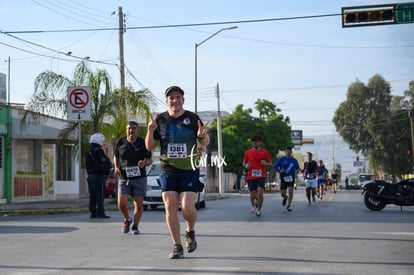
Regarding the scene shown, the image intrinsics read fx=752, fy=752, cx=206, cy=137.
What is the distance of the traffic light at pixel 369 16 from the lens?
22250 millimetres

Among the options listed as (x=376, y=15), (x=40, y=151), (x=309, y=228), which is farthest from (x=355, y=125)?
(x=309, y=228)

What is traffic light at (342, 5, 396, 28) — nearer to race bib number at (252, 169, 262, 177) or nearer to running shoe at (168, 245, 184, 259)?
race bib number at (252, 169, 262, 177)

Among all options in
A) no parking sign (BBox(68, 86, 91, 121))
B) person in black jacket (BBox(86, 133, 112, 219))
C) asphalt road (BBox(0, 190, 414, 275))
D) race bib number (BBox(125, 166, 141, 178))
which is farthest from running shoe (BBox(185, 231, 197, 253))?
no parking sign (BBox(68, 86, 91, 121))

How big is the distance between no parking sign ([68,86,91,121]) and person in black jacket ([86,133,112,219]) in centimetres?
444

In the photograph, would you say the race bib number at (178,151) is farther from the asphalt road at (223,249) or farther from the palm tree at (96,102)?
the palm tree at (96,102)

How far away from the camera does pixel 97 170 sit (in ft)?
54.6

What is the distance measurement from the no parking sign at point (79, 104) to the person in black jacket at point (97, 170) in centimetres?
444

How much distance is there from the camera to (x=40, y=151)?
108 ft

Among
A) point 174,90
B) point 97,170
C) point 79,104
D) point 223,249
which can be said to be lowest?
point 223,249

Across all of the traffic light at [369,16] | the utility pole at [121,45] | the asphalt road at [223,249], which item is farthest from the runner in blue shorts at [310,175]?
the utility pole at [121,45]

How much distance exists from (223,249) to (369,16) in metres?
14.4

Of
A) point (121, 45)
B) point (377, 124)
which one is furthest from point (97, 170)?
point (377, 124)

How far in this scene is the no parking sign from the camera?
69.1 ft

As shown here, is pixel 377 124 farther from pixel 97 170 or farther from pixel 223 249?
pixel 223 249
